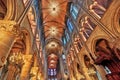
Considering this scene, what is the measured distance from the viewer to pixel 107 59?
10.9 m

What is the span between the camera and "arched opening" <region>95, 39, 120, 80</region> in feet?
34.1

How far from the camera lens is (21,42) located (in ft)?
36.3

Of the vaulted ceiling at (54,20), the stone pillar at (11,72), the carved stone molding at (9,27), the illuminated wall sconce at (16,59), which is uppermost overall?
the vaulted ceiling at (54,20)

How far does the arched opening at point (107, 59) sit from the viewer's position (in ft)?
34.1

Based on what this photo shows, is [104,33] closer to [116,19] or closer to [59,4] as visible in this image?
[116,19]

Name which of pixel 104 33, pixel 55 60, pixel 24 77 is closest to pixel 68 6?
pixel 104 33

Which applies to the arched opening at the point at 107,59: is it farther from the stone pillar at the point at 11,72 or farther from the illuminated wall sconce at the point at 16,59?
the stone pillar at the point at 11,72

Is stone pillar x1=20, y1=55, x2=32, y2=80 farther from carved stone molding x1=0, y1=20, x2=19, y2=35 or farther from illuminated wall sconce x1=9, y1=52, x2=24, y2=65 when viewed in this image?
carved stone molding x1=0, y1=20, x2=19, y2=35

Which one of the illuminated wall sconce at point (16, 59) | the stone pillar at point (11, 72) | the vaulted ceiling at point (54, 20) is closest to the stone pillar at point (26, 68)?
the illuminated wall sconce at point (16, 59)

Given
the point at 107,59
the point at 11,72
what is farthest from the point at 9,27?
the point at 107,59

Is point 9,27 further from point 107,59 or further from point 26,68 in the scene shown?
point 107,59

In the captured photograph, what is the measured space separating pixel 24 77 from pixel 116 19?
643cm

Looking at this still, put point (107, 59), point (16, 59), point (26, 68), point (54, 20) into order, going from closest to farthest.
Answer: point (16, 59) < point (26, 68) < point (107, 59) < point (54, 20)

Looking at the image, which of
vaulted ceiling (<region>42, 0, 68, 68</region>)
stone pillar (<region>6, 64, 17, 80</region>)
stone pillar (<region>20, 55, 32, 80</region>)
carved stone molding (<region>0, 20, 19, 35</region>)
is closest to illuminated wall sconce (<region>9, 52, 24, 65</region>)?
stone pillar (<region>6, 64, 17, 80</region>)
